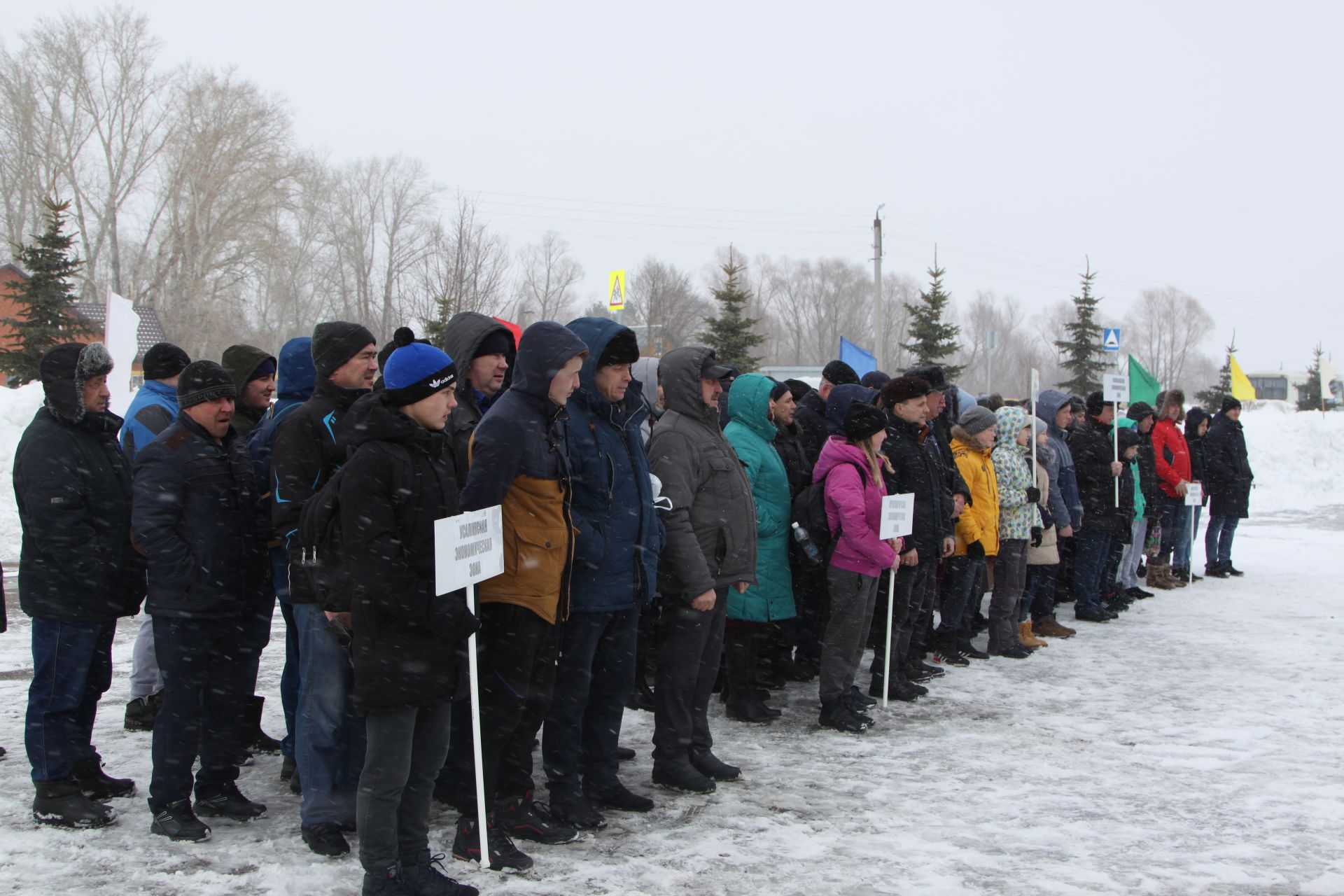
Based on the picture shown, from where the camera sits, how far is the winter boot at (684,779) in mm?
5152

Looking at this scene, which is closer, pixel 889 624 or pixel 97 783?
pixel 97 783

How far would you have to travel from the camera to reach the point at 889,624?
21.8 ft

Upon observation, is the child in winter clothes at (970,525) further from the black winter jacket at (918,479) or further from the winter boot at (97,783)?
the winter boot at (97,783)

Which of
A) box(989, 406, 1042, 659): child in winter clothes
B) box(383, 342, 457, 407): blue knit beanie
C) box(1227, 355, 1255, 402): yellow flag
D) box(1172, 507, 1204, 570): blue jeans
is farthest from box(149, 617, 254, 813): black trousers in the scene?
box(1227, 355, 1255, 402): yellow flag

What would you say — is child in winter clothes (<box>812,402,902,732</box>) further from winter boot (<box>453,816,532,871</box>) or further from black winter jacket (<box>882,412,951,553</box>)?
winter boot (<box>453,816,532,871</box>)

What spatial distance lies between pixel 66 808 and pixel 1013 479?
275 inches

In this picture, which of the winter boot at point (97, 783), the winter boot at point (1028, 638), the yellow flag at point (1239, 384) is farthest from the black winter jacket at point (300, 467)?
the yellow flag at point (1239, 384)

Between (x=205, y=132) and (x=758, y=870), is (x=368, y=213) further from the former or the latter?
(x=758, y=870)

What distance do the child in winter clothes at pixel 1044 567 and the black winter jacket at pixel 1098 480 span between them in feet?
2.77

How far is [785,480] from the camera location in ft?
21.5

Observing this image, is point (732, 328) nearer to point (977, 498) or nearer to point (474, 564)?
point (977, 498)

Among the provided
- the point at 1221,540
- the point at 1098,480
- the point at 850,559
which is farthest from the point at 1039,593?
the point at 1221,540

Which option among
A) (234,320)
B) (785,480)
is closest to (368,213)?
(234,320)

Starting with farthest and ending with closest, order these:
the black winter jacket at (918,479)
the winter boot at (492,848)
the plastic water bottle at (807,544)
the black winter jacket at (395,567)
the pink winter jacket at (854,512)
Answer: the black winter jacket at (918,479), the plastic water bottle at (807,544), the pink winter jacket at (854,512), the winter boot at (492,848), the black winter jacket at (395,567)
